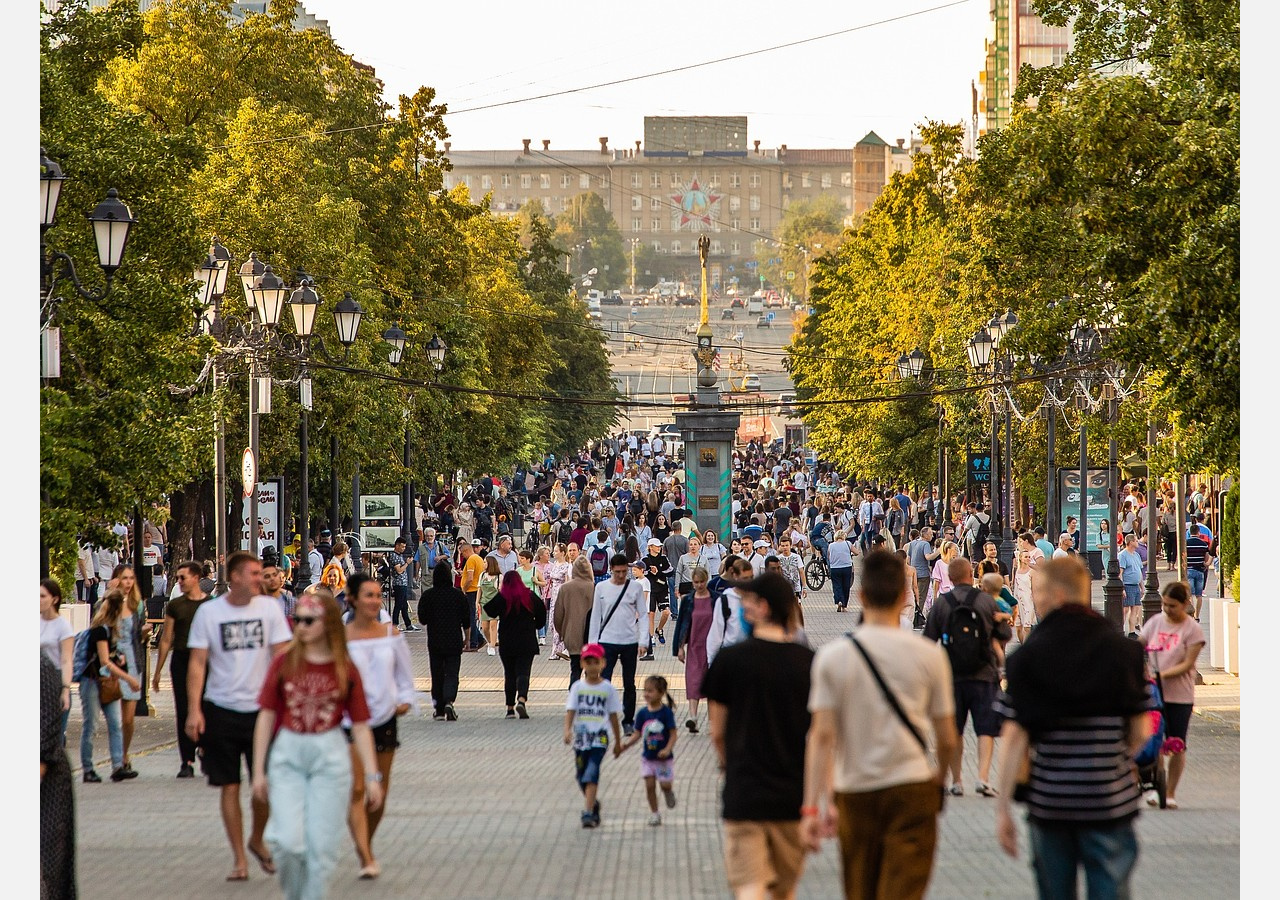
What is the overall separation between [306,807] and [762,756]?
2.04 meters

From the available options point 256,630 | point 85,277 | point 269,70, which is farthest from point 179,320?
point 269,70

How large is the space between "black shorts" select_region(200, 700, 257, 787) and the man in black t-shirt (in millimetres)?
3462

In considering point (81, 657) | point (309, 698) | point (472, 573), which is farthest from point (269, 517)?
point (309, 698)

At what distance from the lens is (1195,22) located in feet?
63.7

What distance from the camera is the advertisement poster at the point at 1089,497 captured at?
3209 cm

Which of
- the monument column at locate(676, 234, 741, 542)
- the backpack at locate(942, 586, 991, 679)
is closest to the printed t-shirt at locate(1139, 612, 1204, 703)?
the backpack at locate(942, 586, 991, 679)

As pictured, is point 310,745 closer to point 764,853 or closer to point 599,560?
point 764,853

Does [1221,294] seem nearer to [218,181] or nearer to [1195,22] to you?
[1195,22]

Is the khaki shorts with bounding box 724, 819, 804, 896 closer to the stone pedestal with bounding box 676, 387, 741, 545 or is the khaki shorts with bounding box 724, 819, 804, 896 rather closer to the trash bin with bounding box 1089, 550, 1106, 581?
the trash bin with bounding box 1089, 550, 1106, 581

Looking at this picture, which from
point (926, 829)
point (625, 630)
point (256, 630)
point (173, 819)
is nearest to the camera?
point (926, 829)

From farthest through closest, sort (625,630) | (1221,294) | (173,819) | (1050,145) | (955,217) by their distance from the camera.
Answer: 1. (955,217)
2. (1050,145)
3. (625,630)
4. (1221,294)
5. (173,819)

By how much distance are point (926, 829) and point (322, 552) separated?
25.1 meters

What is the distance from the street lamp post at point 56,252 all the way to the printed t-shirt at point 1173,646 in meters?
8.00

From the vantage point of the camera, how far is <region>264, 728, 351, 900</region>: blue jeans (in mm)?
8273
